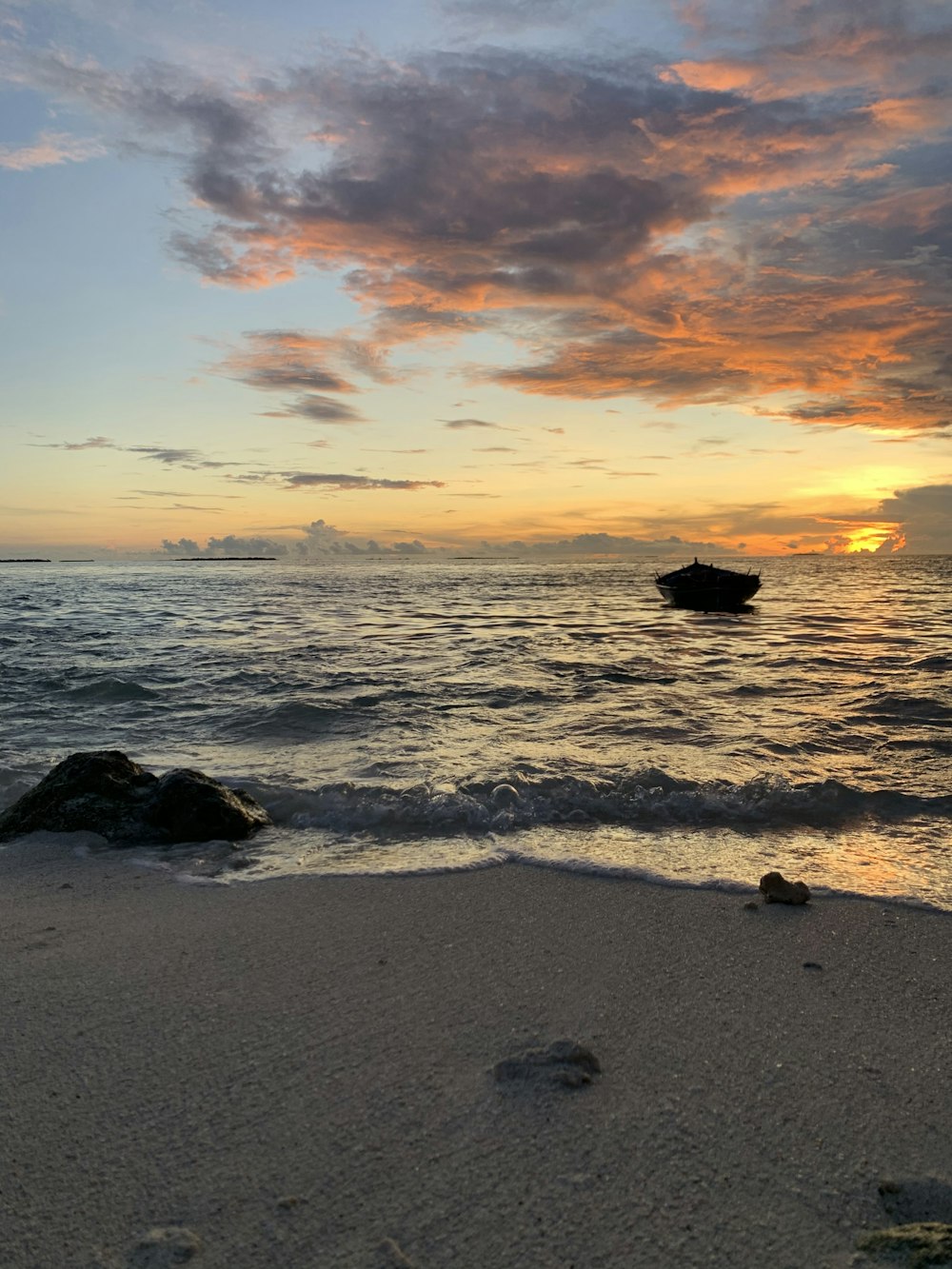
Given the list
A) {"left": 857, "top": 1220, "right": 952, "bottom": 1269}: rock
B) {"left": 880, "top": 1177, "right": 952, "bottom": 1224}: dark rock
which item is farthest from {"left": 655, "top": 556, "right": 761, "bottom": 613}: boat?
{"left": 857, "top": 1220, "right": 952, "bottom": 1269}: rock

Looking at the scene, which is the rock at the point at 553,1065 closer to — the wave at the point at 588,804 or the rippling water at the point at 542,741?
the rippling water at the point at 542,741

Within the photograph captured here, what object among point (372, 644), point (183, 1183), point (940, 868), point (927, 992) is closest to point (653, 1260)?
point (183, 1183)

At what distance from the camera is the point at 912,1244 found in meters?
2.14

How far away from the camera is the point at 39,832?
605 centimetres

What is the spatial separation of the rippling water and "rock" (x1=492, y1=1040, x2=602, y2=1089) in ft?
7.09

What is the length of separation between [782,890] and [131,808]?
4685mm

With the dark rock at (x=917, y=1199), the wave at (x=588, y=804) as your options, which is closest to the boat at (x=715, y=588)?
the wave at (x=588, y=804)

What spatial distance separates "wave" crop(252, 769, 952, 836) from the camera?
6.39 metres

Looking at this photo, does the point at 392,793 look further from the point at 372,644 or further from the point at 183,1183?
the point at 372,644

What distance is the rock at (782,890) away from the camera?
4.52 meters

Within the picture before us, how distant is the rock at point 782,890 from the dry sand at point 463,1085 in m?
0.14

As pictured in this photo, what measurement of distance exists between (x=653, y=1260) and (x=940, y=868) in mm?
4023

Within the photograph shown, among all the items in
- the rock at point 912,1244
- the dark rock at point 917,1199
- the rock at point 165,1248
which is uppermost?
the rock at point 912,1244

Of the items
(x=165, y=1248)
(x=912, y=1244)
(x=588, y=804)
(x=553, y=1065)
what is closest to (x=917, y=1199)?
(x=912, y=1244)
